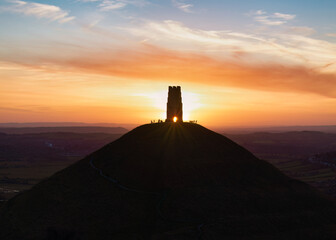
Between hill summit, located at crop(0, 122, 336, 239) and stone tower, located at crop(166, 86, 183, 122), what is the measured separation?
7515 millimetres

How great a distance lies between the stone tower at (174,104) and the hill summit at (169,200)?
751 centimetres

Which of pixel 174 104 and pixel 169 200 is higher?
pixel 174 104

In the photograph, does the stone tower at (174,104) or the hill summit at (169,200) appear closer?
the hill summit at (169,200)

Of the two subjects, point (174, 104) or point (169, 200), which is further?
point (174, 104)

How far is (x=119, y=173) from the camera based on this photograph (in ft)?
182

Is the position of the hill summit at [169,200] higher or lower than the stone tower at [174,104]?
lower

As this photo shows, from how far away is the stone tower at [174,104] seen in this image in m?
71.2

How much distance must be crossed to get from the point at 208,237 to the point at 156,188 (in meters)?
13.7

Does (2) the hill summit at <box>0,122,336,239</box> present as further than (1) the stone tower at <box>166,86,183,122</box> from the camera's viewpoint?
No

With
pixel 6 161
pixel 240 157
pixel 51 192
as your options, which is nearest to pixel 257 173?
pixel 240 157

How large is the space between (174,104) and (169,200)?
93.9 feet

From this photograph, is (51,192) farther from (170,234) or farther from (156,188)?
(170,234)

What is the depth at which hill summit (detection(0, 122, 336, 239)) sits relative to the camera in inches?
1641

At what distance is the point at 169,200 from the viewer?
47.5m
